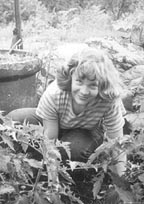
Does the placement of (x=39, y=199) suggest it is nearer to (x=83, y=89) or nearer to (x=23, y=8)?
(x=83, y=89)

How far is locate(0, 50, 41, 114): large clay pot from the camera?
2936mm

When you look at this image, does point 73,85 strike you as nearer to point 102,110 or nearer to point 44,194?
point 102,110

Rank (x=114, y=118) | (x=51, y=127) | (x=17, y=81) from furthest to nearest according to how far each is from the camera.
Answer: (x=17, y=81) → (x=51, y=127) → (x=114, y=118)

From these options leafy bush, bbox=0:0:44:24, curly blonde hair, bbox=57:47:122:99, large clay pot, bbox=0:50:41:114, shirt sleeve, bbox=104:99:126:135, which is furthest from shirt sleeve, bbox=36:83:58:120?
leafy bush, bbox=0:0:44:24

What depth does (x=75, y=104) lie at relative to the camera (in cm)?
224

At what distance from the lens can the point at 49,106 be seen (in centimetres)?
226

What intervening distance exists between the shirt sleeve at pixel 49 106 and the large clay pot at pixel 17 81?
702 millimetres

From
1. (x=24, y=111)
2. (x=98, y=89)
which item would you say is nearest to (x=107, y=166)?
(x=98, y=89)

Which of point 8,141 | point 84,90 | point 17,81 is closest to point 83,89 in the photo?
point 84,90

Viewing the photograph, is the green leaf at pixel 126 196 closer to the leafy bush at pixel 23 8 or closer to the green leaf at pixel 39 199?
the green leaf at pixel 39 199

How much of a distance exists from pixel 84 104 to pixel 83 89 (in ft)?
0.54

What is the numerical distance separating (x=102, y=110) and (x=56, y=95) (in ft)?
0.91

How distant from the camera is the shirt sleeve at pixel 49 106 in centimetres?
225

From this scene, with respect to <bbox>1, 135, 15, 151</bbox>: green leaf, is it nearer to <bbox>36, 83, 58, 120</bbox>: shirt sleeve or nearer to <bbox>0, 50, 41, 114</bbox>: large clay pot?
<bbox>36, 83, 58, 120</bbox>: shirt sleeve
